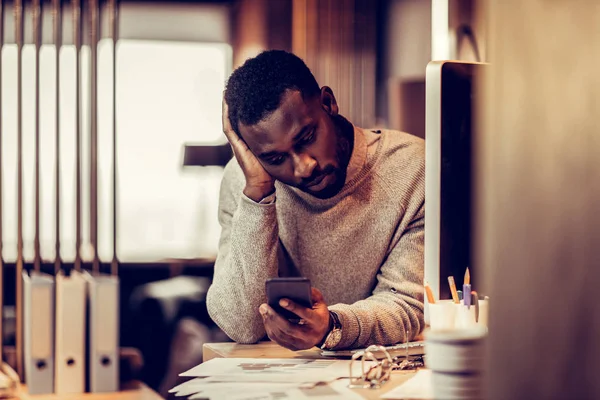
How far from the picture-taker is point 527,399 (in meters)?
0.77

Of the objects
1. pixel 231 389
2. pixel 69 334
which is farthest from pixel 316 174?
pixel 69 334

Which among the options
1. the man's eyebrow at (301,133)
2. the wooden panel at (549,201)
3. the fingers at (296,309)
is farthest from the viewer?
the man's eyebrow at (301,133)

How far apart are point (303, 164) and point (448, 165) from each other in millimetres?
412

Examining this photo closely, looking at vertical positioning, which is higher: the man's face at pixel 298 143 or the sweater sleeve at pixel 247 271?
the man's face at pixel 298 143

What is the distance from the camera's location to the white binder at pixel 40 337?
2.32m

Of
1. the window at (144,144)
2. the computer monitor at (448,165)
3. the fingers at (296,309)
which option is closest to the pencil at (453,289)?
the computer monitor at (448,165)

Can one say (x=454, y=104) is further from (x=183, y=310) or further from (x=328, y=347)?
(x=183, y=310)

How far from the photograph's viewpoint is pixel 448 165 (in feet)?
4.18

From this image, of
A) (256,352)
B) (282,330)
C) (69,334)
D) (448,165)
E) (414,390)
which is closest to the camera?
(414,390)

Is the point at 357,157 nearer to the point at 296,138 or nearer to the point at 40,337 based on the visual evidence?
the point at 296,138

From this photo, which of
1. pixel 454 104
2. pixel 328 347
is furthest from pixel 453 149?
pixel 328 347

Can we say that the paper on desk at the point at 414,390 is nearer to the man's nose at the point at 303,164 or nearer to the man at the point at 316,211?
the man at the point at 316,211

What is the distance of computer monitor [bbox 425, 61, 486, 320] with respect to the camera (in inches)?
50.0

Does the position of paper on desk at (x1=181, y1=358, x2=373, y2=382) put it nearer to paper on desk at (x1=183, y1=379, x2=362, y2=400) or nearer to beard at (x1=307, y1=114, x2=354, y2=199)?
paper on desk at (x1=183, y1=379, x2=362, y2=400)
